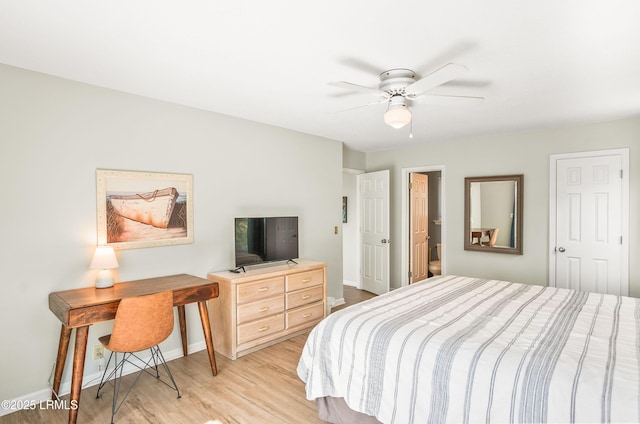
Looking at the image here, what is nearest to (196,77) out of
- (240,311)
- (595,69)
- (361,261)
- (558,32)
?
(240,311)

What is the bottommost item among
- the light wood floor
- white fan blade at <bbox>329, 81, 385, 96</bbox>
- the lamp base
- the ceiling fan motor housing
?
the light wood floor

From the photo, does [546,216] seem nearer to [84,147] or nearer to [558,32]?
[558,32]

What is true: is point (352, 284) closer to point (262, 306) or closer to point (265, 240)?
point (265, 240)

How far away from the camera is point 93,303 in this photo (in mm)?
2318

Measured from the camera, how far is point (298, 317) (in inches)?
150

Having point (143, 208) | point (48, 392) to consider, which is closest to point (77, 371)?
point (48, 392)

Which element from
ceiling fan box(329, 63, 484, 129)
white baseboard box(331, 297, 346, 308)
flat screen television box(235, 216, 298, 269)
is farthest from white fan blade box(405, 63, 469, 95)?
white baseboard box(331, 297, 346, 308)

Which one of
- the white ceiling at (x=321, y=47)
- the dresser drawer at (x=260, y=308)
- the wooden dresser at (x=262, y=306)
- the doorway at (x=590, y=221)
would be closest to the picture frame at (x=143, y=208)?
the wooden dresser at (x=262, y=306)

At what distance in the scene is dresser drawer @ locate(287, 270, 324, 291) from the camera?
372cm

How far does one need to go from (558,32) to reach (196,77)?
7.66ft

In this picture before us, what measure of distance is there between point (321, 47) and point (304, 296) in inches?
102

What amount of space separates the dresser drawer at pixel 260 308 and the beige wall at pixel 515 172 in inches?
103

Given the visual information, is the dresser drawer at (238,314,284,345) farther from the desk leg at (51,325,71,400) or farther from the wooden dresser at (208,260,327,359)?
the desk leg at (51,325,71,400)

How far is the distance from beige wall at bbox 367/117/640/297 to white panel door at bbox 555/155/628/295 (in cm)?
12
